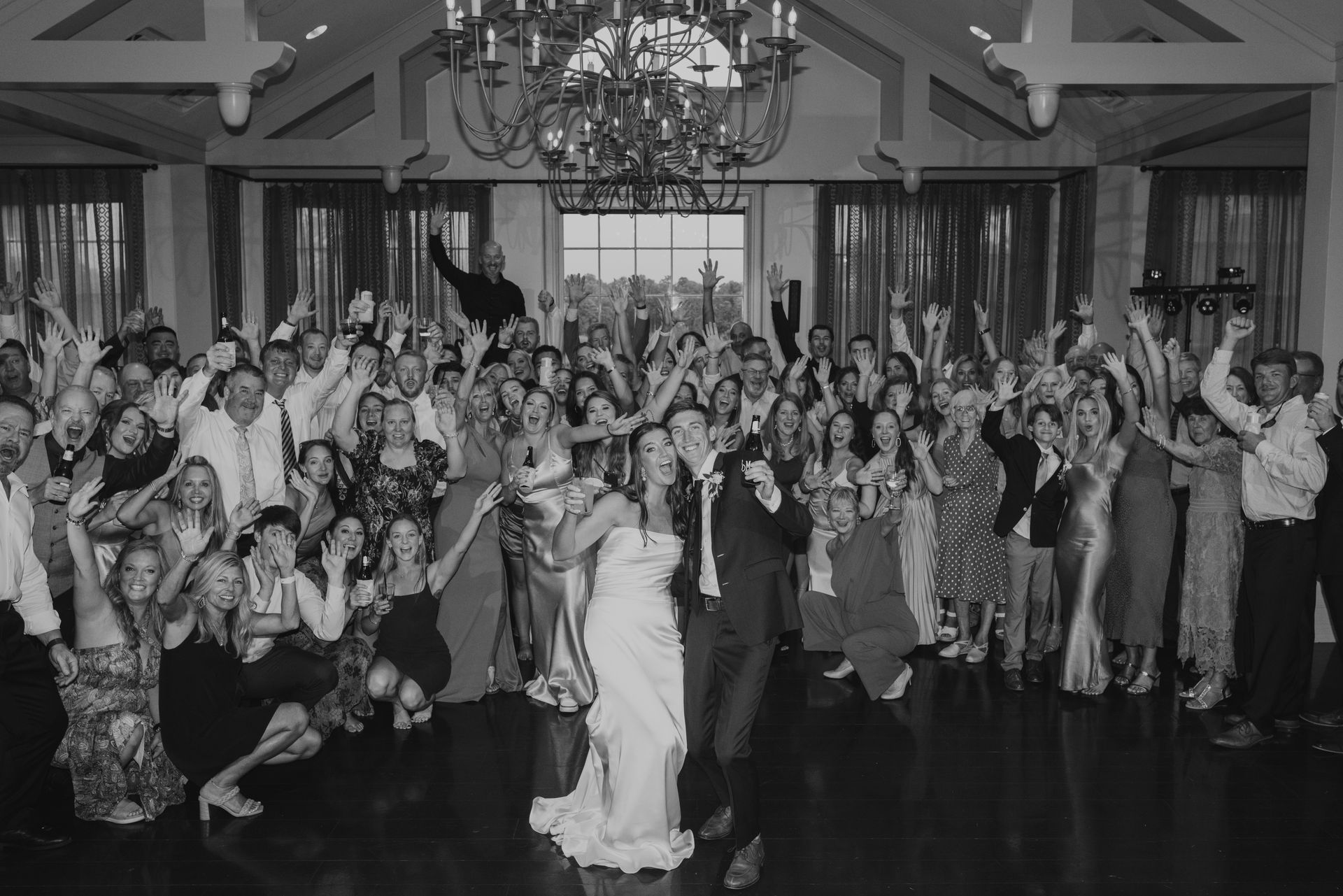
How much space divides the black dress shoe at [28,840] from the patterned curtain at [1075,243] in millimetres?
8644

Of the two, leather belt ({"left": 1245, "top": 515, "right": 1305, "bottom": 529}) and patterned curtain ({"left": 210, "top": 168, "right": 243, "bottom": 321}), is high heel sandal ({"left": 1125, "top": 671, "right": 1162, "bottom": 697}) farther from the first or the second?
patterned curtain ({"left": 210, "top": 168, "right": 243, "bottom": 321})

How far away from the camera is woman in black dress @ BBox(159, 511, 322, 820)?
14.0ft

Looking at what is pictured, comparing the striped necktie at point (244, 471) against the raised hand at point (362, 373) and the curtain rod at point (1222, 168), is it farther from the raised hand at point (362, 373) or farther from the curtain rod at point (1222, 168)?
the curtain rod at point (1222, 168)

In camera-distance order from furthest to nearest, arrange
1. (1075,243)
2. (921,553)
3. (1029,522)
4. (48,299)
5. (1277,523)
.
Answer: (1075,243), (921,553), (48,299), (1029,522), (1277,523)

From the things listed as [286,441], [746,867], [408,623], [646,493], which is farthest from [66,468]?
[746,867]

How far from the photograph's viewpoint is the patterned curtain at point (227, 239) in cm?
1045

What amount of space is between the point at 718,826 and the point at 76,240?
30.4 feet

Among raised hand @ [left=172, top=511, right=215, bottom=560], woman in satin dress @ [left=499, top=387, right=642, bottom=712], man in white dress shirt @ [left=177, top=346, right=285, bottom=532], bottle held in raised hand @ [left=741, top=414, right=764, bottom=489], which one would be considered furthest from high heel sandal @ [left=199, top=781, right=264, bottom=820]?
bottle held in raised hand @ [left=741, top=414, right=764, bottom=489]

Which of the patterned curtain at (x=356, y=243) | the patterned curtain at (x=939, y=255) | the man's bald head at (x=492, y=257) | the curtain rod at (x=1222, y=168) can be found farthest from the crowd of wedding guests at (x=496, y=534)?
the patterned curtain at (x=356, y=243)

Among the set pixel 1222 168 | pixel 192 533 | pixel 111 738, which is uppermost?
pixel 1222 168

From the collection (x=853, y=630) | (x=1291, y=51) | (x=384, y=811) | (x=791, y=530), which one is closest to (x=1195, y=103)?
(x=1291, y=51)

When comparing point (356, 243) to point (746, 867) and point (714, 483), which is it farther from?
point (746, 867)

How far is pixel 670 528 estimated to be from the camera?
3.98 meters

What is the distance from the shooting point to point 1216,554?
5.44 m
